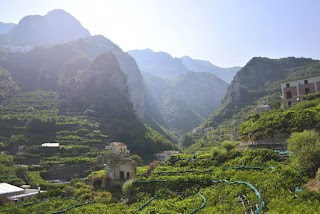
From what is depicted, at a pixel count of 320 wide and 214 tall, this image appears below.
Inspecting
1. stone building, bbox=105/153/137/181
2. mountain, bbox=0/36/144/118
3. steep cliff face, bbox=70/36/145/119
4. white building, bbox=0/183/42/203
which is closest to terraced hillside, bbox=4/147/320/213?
stone building, bbox=105/153/137/181

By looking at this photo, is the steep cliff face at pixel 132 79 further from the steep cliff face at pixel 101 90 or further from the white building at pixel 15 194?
the white building at pixel 15 194

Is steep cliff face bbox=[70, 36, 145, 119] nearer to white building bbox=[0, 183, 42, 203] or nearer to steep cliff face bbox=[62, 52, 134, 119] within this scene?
steep cliff face bbox=[62, 52, 134, 119]

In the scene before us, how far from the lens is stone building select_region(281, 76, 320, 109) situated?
5131 centimetres

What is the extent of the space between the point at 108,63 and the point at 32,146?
63640 millimetres

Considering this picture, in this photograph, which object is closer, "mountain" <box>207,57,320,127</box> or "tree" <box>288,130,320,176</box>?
"tree" <box>288,130,320,176</box>

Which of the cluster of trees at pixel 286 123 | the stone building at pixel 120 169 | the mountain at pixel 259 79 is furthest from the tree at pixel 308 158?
the mountain at pixel 259 79

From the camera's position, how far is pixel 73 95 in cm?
11750

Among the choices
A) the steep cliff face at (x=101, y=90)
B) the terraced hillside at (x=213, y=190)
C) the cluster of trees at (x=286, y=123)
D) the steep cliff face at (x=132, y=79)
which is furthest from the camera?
the steep cliff face at (x=132, y=79)

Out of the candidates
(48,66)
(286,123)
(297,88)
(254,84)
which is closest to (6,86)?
(48,66)

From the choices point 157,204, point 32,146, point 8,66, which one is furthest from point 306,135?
point 8,66

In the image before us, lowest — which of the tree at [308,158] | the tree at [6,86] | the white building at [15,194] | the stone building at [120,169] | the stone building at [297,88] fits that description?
the white building at [15,194]

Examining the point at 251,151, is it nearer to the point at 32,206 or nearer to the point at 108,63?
the point at 32,206

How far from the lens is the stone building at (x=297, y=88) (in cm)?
5131

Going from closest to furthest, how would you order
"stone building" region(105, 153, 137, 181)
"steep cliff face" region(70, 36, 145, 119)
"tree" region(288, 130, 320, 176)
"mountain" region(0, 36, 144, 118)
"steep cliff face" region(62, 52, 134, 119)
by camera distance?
"tree" region(288, 130, 320, 176)
"stone building" region(105, 153, 137, 181)
"steep cliff face" region(62, 52, 134, 119)
"mountain" region(0, 36, 144, 118)
"steep cliff face" region(70, 36, 145, 119)
